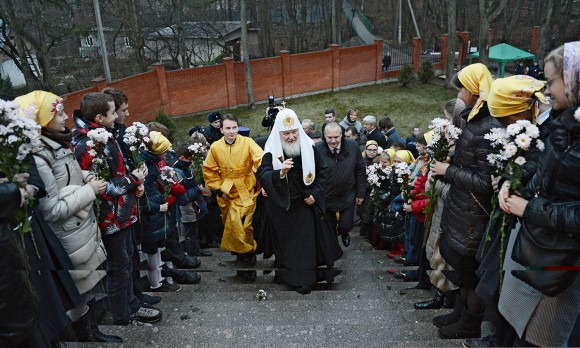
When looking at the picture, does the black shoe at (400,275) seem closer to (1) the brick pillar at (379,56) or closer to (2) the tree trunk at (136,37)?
(1) the brick pillar at (379,56)

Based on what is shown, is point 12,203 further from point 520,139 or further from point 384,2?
point 384,2

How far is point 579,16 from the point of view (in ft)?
117

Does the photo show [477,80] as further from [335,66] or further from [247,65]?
[335,66]

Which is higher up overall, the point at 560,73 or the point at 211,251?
the point at 560,73

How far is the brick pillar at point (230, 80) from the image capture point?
77.6ft

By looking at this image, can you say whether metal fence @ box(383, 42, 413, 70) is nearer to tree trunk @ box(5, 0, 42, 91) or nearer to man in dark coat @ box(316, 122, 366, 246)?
tree trunk @ box(5, 0, 42, 91)

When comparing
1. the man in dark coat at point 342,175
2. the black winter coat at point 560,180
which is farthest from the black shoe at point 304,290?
the black winter coat at point 560,180

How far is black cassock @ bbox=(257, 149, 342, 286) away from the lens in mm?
5484

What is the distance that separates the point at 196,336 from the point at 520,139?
9.84 feet

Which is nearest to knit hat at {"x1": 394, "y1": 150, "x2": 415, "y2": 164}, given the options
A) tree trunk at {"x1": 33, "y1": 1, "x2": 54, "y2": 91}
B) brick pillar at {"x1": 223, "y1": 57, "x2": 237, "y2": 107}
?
brick pillar at {"x1": 223, "y1": 57, "x2": 237, "y2": 107}

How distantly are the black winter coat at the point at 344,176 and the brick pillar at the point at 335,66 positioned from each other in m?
20.0

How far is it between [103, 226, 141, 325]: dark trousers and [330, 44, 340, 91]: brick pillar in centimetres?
2262

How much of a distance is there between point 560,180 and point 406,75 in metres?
23.5

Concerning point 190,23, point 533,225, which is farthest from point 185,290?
point 190,23
